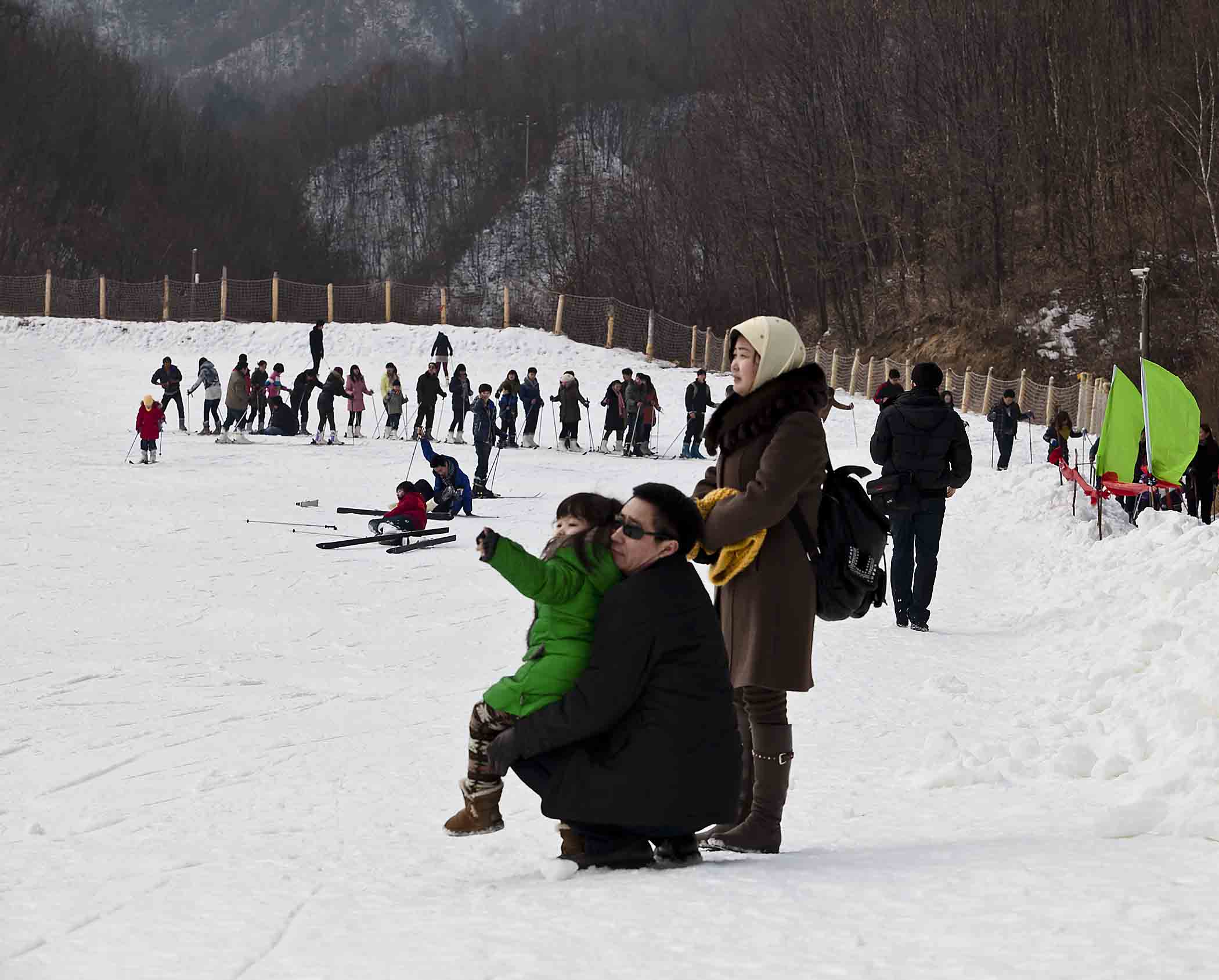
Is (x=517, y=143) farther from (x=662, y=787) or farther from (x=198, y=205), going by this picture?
(x=662, y=787)

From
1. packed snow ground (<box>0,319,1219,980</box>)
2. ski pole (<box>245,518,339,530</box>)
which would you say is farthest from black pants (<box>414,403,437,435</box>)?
packed snow ground (<box>0,319,1219,980</box>)

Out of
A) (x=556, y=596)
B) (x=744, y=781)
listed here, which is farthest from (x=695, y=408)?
(x=556, y=596)

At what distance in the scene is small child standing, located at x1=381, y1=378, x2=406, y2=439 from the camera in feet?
81.0

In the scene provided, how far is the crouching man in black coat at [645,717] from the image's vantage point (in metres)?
3.39

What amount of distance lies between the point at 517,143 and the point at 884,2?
53.8 meters

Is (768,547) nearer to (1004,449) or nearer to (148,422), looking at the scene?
(148,422)

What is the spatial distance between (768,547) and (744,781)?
0.71 metres

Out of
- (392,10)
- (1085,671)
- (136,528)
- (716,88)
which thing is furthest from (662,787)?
(392,10)

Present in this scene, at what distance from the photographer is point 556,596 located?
11.4ft

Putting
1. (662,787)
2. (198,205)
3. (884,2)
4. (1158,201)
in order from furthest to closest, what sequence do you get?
1. (198,205)
2. (884,2)
3. (1158,201)
4. (662,787)

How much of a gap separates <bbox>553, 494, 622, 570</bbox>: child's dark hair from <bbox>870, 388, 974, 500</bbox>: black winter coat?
463cm

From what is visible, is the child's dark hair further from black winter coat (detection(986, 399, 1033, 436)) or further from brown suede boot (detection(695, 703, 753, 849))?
black winter coat (detection(986, 399, 1033, 436))

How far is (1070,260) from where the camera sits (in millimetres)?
43188

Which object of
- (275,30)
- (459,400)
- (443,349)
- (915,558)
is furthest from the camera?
(275,30)
